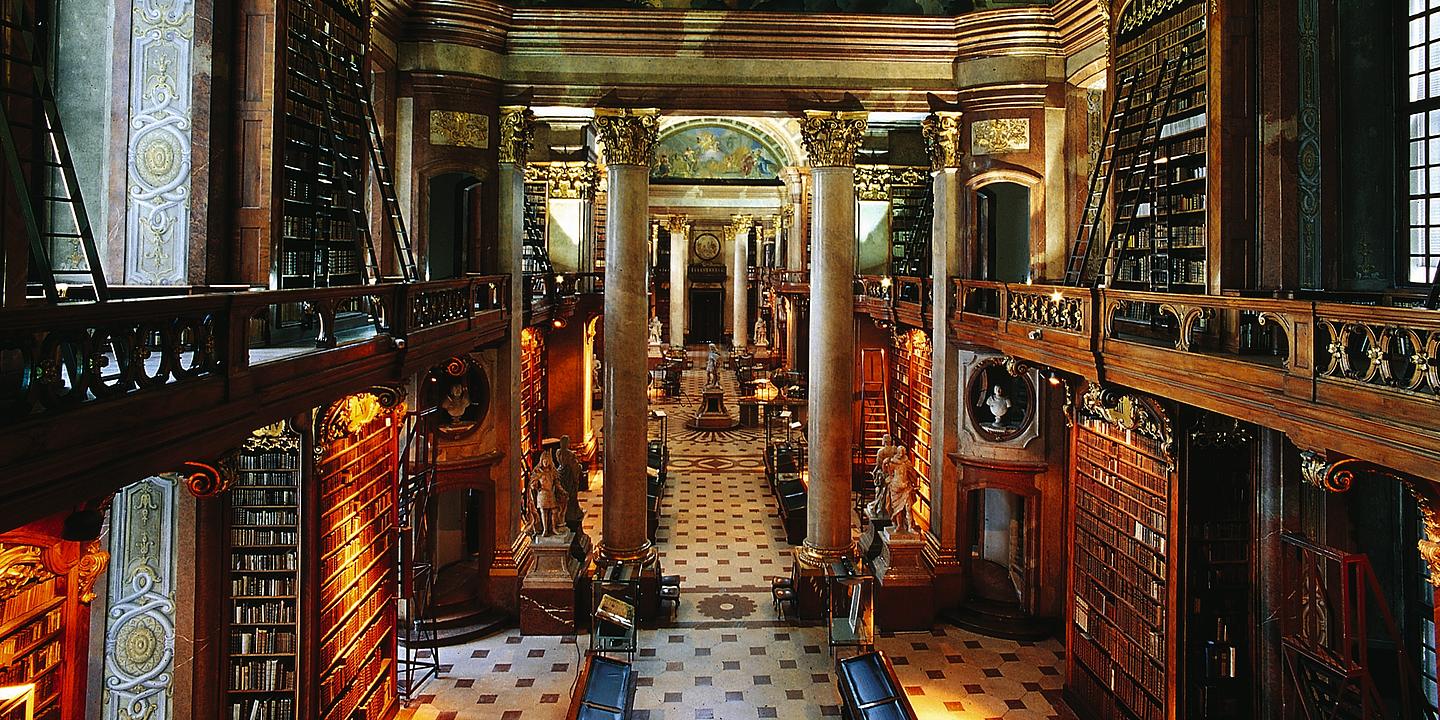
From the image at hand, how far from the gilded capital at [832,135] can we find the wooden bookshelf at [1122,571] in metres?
5.43

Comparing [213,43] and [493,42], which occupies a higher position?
[493,42]

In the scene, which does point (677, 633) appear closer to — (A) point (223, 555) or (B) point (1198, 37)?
(A) point (223, 555)

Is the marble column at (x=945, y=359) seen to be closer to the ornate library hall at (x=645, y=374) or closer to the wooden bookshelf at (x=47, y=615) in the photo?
the ornate library hall at (x=645, y=374)

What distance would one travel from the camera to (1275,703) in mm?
7145

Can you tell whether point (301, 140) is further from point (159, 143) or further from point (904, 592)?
point (904, 592)

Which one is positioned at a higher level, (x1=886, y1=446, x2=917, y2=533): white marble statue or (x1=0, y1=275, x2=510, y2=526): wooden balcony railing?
(x1=0, y1=275, x2=510, y2=526): wooden balcony railing

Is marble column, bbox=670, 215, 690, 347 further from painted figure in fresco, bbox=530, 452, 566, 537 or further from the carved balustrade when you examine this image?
the carved balustrade

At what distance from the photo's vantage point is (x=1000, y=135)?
→ 40.2ft

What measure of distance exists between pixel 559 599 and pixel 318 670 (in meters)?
4.37

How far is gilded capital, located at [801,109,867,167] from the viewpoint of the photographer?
12.5 meters

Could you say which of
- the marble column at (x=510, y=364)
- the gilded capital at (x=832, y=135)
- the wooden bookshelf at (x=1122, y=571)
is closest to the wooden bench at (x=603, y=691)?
the marble column at (x=510, y=364)

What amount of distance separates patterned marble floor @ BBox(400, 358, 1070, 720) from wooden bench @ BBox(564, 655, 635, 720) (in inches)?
24.1

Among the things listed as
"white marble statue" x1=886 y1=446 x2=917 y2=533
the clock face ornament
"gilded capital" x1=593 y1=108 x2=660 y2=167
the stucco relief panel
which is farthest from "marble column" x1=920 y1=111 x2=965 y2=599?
the clock face ornament

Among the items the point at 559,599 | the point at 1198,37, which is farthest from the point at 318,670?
the point at 1198,37
